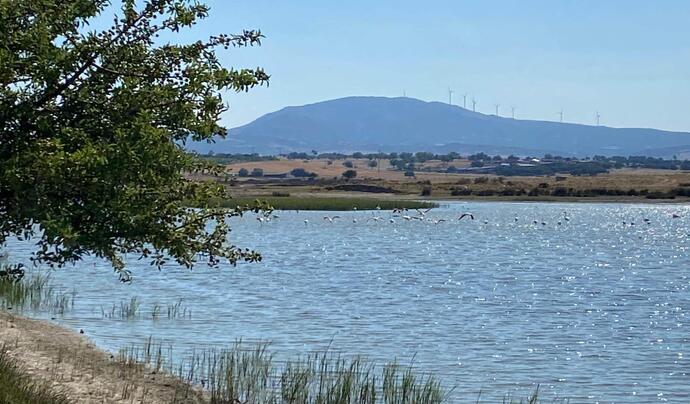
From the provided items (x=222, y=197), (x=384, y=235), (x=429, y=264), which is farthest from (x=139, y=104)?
(x=384, y=235)

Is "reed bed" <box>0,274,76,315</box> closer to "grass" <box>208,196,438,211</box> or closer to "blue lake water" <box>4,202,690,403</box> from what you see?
"blue lake water" <box>4,202,690,403</box>

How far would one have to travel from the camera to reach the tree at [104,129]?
10.6m

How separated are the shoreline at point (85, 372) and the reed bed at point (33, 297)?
5820 millimetres

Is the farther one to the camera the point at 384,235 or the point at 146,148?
the point at 384,235

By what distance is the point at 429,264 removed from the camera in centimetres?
5888

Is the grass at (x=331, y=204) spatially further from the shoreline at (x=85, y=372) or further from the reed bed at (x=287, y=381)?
the reed bed at (x=287, y=381)

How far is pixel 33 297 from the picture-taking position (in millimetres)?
33156

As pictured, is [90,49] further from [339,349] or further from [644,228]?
[644,228]

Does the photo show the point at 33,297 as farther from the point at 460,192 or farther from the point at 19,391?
the point at 460,192

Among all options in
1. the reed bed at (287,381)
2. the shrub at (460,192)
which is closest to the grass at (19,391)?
the reed bed at (287,381)

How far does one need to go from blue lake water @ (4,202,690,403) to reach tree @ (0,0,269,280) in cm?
1211

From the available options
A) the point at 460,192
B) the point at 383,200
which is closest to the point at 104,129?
the point at 383,200

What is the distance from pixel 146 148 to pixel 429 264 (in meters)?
48.9

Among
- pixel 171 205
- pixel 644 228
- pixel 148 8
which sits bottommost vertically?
Result: pixel 644 228
